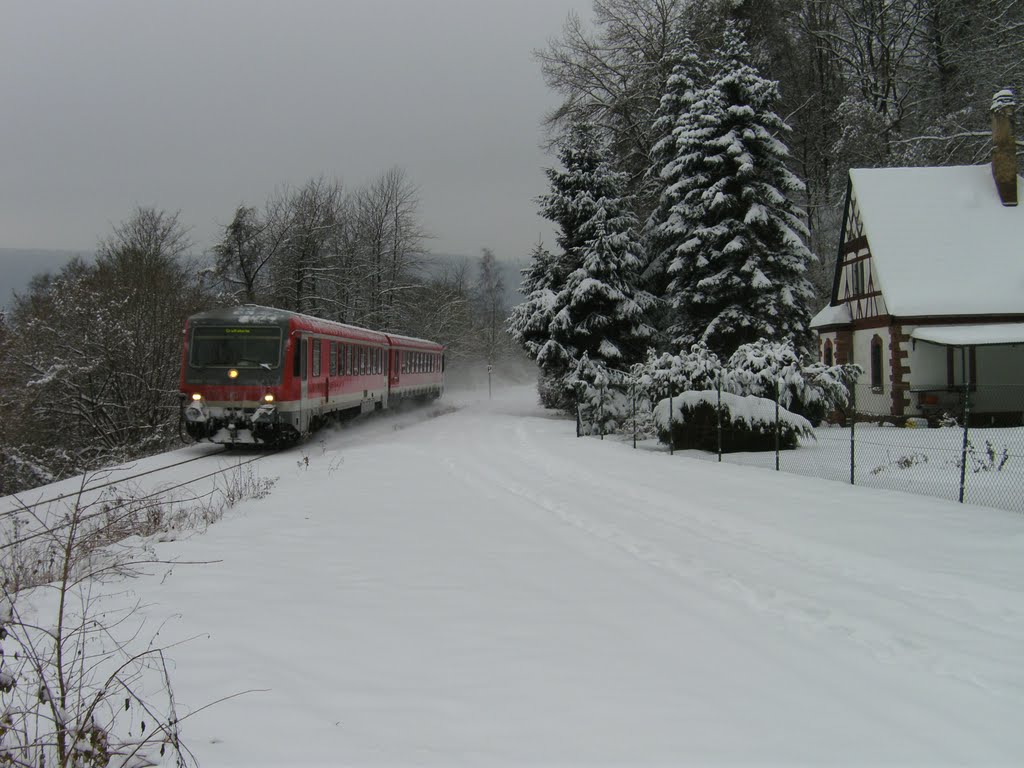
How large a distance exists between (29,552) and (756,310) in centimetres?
2368

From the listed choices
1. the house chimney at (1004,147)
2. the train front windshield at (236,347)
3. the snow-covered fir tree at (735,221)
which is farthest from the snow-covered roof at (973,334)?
the train front windshield at (236,347)

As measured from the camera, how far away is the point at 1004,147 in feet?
87.6

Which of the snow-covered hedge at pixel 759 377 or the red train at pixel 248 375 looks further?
the snow-covered hedge at pixel 759 377

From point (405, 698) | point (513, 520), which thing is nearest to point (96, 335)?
point (513, 520)

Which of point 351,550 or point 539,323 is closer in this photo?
point 351,550

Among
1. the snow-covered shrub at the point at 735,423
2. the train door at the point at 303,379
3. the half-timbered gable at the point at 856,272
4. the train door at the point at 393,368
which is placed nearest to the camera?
the snow-covered shrub at the point at 735,423

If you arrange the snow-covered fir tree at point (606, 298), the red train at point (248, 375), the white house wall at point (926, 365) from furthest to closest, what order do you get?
the snow-covered fir tree at point (606, 298)
the white house wall at point (926, 365)
the red train at point (248, 375)

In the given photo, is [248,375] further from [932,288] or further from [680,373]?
[932,288]

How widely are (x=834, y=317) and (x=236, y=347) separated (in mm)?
22479

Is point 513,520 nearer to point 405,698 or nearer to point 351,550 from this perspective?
point 351,550

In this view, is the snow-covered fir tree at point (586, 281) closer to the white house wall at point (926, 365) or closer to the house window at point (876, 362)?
the house window at point (876, 362)

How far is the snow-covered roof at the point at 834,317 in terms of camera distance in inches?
1168

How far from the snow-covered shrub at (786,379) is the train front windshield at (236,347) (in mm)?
11081

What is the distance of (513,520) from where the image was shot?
385 inches
